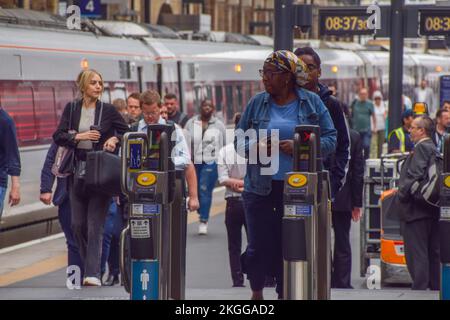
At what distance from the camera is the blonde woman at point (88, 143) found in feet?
35.6

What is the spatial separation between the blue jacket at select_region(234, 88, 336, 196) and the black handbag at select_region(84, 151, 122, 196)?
226 centimetres

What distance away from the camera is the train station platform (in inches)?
388

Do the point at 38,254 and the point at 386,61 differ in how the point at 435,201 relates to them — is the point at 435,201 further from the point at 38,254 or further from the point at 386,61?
the point at 386,61

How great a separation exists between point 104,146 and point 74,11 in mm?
10202

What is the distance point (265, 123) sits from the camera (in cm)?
833

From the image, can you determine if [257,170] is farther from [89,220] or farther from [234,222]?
[234,222]

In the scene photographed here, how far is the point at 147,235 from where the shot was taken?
790 centimetres

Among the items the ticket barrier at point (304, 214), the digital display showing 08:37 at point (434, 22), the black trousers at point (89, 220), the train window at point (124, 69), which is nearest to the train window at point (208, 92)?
the train window at point (124, 69)

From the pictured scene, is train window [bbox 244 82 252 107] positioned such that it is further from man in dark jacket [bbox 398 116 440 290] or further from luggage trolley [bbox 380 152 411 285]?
man in dark jacket [bbox 398 116 440 290]

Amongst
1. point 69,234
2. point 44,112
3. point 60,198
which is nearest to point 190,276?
point 69,234

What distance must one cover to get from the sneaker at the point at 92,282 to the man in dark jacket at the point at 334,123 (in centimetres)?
253

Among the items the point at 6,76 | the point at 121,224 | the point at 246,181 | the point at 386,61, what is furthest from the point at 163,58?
the point at 386,61

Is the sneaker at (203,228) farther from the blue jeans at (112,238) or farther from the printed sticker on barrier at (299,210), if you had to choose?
the printed sticker on barrier at (299,210)

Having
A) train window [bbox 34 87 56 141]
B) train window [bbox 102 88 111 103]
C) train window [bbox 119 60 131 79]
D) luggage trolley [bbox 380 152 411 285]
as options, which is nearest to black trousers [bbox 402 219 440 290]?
luggage trolley [bbox 380 152 411 285]
